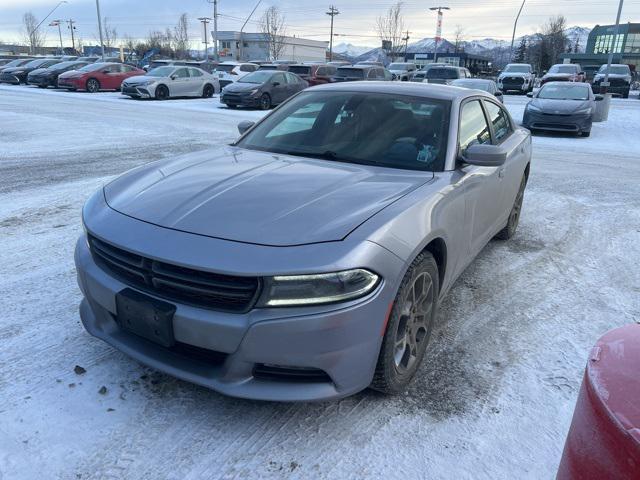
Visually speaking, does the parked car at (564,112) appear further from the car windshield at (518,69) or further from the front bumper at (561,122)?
the car windshield at (518,69)

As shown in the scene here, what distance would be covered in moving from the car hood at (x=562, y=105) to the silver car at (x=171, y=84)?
1436 cm

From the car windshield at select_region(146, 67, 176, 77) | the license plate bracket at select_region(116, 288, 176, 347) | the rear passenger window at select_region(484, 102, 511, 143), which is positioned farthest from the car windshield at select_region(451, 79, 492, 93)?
the license plate bracket at select_region(116, 288, 176, 347)

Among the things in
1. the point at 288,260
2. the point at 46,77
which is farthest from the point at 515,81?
the point at 288,260

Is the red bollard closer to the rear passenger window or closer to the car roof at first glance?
the car roof

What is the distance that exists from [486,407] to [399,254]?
94 cm

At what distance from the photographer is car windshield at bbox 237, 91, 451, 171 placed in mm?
3379

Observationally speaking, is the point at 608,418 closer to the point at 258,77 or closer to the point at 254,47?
the point at 258,77

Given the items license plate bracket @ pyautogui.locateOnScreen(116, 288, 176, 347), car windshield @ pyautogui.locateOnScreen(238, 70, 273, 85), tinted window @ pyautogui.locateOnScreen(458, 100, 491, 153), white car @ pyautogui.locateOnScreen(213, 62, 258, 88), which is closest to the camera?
license plate bracket @ pyautogui.locateOnScreen(116, 288, 176, 347)

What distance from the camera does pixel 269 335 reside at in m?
2.14

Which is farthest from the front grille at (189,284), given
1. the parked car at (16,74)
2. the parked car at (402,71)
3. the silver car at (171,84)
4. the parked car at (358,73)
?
the parked car at (16,74)

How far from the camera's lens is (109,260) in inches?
99.7

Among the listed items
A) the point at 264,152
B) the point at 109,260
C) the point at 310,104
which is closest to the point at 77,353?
the point at 109,260

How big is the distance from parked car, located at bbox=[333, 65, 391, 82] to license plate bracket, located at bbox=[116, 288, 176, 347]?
810 inches

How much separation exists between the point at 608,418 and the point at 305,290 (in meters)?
1.22
